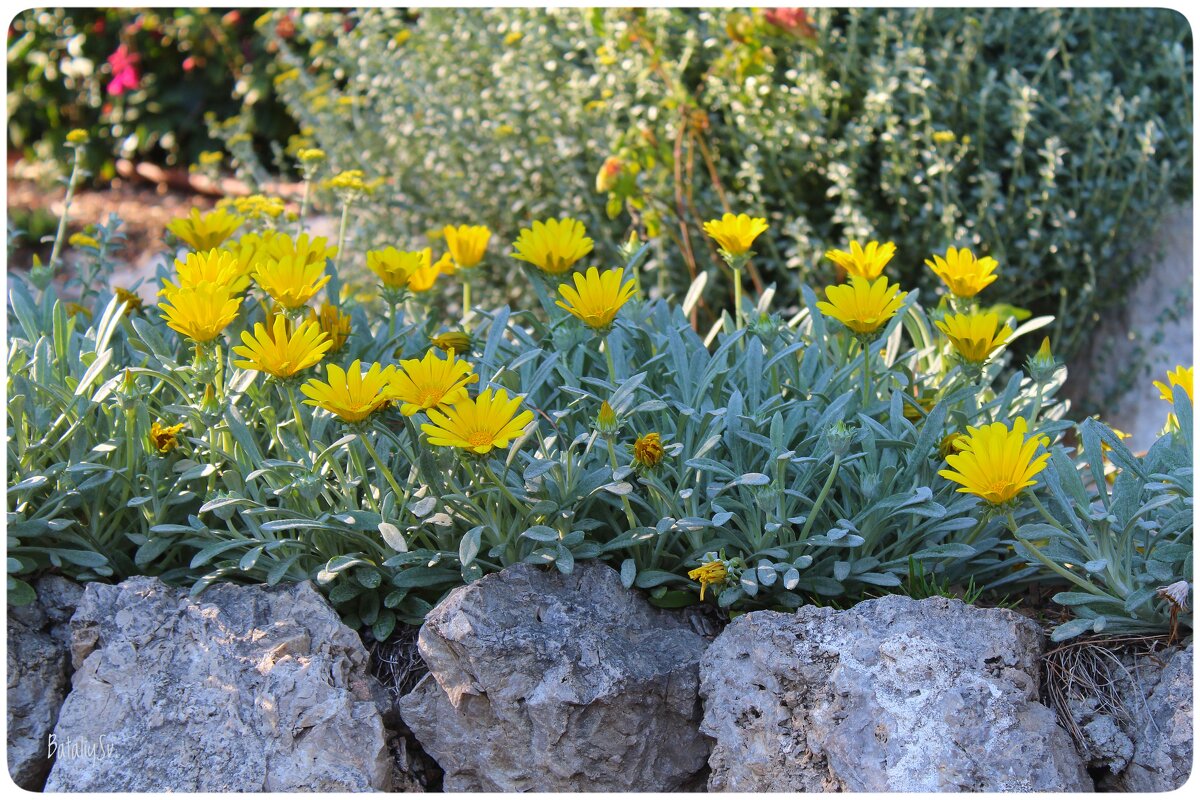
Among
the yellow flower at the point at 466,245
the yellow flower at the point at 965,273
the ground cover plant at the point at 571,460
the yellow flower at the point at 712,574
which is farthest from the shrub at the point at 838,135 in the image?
the yellow flower at the point at 712,574

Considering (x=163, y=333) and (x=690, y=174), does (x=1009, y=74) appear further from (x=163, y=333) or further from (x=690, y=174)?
(x=163, y=333)

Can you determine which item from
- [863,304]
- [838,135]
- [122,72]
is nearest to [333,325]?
[863,304]

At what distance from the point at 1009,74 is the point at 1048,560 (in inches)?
80.0

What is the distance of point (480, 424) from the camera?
164 cm

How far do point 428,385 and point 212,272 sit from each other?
0.46 meters

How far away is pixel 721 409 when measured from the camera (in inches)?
72.9

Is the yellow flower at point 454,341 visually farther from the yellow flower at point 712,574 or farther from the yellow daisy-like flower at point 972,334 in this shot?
the yellow daisy-like flower at point 972,334

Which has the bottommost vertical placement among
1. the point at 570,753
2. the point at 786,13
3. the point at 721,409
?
the point at 570,753

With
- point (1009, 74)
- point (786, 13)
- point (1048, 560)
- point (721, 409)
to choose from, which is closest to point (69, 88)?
point (786, 13)

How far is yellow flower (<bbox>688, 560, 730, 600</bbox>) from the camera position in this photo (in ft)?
5.55

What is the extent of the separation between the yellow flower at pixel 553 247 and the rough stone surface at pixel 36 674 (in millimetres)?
925

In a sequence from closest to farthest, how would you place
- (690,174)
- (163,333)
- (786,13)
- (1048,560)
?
(1048,560), (163,333), (786,13), (690,174)

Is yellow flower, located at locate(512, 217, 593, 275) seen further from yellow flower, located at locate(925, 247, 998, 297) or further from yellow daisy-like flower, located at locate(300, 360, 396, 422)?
yellow flower, located at locate(925, 247, 998, 297)

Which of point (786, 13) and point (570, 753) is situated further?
point (786, 13)
